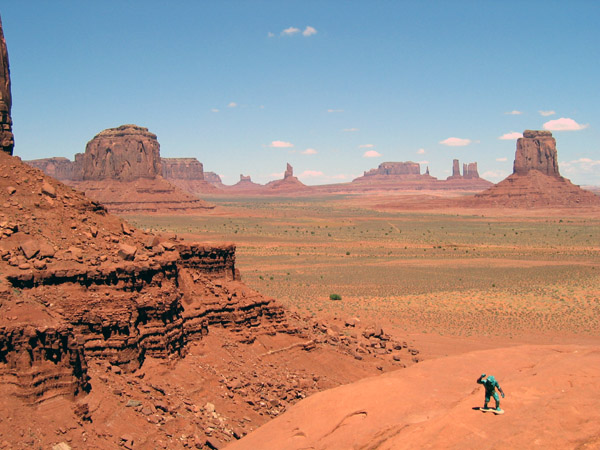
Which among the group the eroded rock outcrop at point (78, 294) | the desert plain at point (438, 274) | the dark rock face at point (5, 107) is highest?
the dark rock face at point (5, 107)

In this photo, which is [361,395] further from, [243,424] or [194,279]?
[194,279]

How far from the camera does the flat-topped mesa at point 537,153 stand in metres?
148

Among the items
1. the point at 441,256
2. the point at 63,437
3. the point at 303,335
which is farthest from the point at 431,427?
the point at 441,256

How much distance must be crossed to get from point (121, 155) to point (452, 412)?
127 meters

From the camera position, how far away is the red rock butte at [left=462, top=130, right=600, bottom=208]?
141 meters

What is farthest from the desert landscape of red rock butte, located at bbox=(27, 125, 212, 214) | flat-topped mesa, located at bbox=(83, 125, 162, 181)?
flat-topped mesa, located at bbox=(83, 125, 162, 181)

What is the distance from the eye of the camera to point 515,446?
8.66 metres

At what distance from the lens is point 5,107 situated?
16.2 m

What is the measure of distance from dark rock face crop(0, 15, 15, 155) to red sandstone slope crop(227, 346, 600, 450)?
35.1 feet

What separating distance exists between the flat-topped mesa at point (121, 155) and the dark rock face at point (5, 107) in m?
116

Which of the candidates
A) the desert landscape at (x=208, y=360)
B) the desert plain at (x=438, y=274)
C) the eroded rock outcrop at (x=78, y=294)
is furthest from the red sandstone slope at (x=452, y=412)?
the desert plain at (x=438, y=274)

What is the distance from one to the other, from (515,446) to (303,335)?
10.6 meters

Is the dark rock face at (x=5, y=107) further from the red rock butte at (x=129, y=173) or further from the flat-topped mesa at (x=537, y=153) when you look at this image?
the flat-topped mesa at (x=537, y=153)

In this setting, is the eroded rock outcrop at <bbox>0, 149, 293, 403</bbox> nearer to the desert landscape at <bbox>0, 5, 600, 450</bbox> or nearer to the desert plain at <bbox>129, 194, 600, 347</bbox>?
the desert landscape at <bbox>0, 5, 600, 450</bbox>
